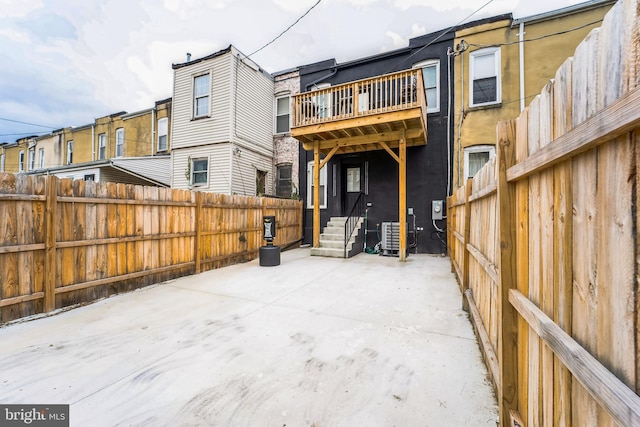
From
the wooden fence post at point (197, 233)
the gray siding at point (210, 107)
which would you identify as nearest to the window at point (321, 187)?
the gray siding at point (210, 107)

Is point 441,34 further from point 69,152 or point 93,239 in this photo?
point 69,152

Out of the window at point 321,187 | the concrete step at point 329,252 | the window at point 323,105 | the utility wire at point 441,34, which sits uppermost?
the utility wire at point 441,34

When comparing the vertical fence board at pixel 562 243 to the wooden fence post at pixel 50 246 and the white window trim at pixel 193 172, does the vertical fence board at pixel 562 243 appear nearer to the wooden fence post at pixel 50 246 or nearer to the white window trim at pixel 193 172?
the wooden fence post at pixel 50 246

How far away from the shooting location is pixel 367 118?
7.11 m

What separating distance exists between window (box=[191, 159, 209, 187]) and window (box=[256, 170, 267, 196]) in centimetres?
197

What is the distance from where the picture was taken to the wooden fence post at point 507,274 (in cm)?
157

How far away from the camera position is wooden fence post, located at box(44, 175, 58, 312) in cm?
361

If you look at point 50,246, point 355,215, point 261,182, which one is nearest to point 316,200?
point 355,215

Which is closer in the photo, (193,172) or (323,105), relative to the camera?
(323,105)

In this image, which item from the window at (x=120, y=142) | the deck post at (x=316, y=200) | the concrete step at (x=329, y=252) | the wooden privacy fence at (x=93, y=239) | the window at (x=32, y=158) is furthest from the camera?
the window at (x=32, y=158)

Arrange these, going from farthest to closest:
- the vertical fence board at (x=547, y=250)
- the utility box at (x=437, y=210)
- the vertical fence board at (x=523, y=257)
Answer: the utility box at (x=437, y=210) → the vertical fence board at (x=523, y=257) → the vertical fence board at (x=547, y=250)

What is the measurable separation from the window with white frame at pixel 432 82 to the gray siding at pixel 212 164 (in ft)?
23.6

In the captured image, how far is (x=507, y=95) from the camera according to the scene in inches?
313

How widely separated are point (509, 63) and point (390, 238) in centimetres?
620
